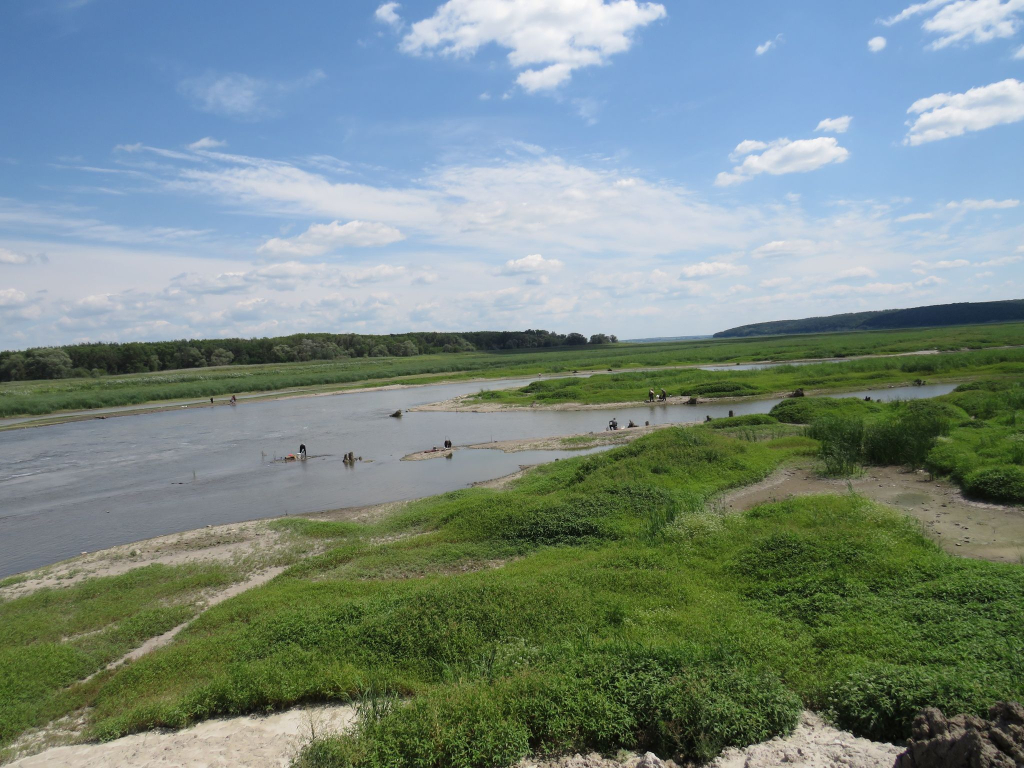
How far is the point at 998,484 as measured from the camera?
1586 cm

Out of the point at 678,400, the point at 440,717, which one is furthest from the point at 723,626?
the point at 678,400

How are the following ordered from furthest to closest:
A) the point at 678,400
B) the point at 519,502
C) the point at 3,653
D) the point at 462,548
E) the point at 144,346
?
the point at 144,346, the point at 678,400, the point at 519,502, the point at 462,548, the point at 3,653

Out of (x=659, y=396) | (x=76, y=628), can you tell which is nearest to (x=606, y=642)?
(x=76, y=628)

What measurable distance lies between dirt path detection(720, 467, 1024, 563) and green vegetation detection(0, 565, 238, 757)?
14164 mm

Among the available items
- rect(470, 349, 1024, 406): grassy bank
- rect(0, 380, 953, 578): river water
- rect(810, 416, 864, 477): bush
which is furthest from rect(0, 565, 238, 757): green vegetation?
rect(470, 349, 1024, 406): grassy bank

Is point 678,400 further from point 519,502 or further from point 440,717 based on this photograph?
point 440,717

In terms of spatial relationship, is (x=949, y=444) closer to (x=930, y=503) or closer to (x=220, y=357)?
(x=930, y=503)

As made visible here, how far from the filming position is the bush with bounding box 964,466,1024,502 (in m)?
15.5

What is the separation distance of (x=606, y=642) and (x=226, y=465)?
30523mm

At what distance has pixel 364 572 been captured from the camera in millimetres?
13523

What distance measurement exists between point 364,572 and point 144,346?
120 m

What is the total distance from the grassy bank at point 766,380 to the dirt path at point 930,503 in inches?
1194

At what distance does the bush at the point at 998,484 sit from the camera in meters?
15.5

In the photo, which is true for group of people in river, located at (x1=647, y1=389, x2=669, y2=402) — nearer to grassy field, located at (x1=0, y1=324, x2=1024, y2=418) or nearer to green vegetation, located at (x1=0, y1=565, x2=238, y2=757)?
grassy field, located at (x1=0, y1=324, x2=1024, y2=418)
